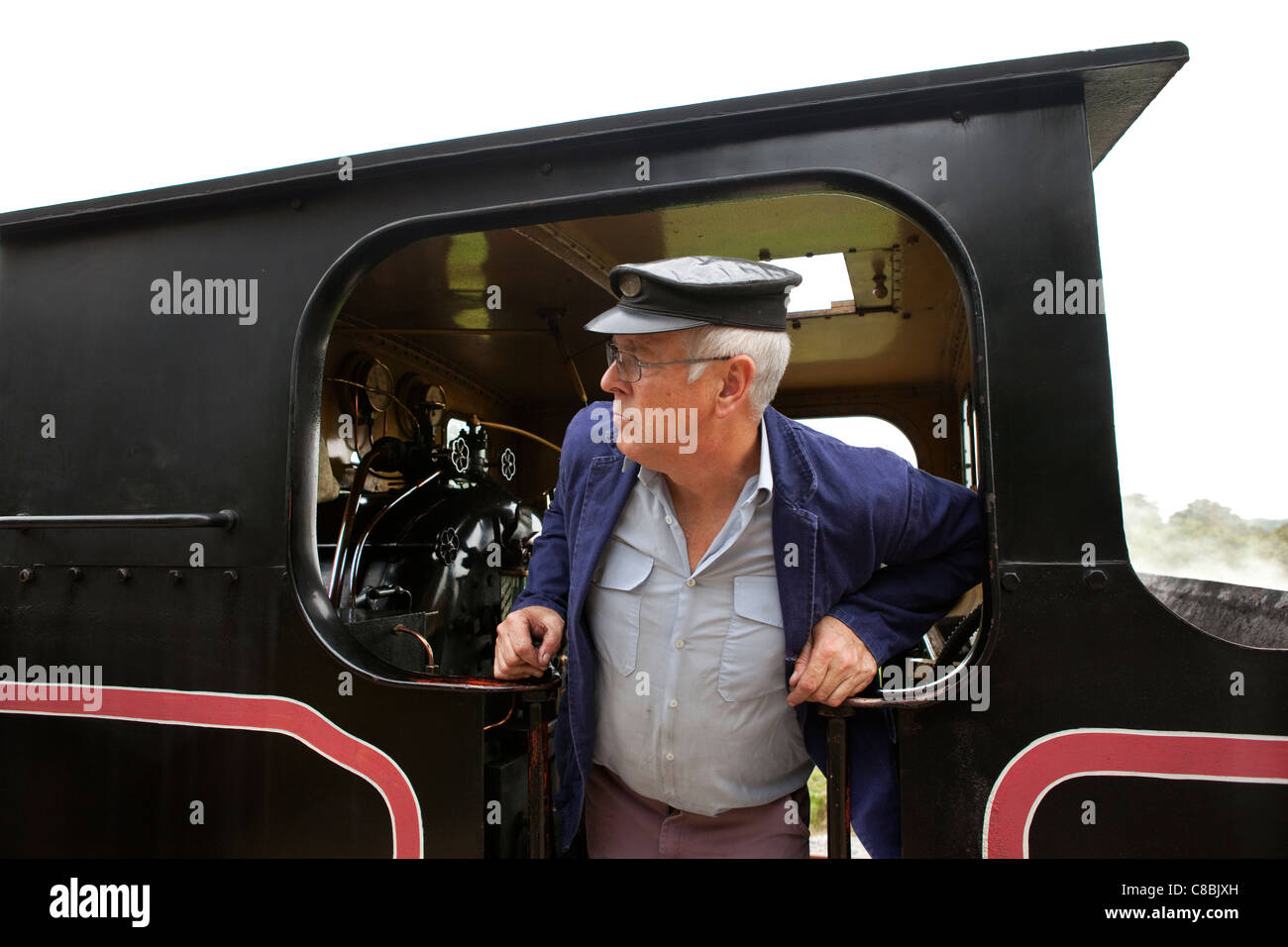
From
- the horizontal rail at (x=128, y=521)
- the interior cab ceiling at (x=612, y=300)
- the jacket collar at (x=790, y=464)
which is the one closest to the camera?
the jacket collar at (x=790, y=464)

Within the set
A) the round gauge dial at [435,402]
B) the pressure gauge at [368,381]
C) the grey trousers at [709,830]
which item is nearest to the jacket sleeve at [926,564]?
the grey trousers at [709,830]

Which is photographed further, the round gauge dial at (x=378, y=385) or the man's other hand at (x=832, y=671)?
the round gauge dial at (x=378, y=385)

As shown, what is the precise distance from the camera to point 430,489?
3188 mm

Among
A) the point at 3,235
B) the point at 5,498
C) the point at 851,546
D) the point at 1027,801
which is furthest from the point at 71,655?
the point at 1027,801

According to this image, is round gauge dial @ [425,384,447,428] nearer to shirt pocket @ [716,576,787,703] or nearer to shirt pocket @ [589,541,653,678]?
shirt pocket @ [589,541,653,678]

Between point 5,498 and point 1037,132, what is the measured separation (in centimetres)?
260

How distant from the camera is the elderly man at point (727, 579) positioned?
1.43 meters

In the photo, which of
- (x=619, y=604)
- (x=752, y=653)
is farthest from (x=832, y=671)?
(x=619, y=604)

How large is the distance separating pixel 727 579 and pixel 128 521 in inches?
55.7

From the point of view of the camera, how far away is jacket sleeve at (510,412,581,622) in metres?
1.70

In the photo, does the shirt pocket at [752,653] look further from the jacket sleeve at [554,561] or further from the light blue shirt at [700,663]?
the jacket sleeve at [554,561]

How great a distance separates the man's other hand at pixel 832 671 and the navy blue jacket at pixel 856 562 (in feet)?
0.10

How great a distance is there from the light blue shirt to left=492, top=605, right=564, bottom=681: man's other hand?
0.10 metres
